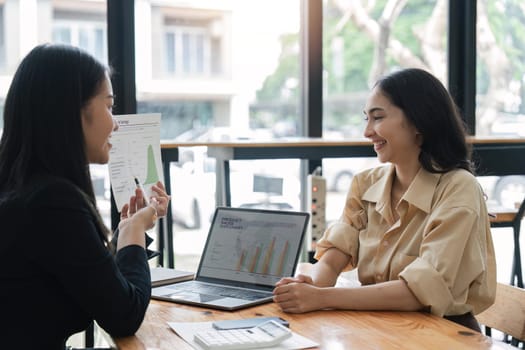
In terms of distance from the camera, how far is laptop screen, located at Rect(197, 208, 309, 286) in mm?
1842

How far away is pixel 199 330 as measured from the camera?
1.51 meters

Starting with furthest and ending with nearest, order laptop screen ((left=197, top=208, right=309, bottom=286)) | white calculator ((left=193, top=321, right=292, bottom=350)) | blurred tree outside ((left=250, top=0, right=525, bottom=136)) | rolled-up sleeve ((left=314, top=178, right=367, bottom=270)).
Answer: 1. blurred tree outside ((left=250, top=0, right=525, bottom=136))
2. rolled-up sleeve ((left=314, top=178, right=367, bottom=270))
3. laptop screen ((left=197, top=208, right=309, bottom=286))
4. white calculator ((left=193, top=321, right=292, bottom=350))

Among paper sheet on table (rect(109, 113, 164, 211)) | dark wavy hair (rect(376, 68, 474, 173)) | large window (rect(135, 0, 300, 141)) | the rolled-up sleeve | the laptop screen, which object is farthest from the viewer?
large window (rect(135, 0, 300, 141))

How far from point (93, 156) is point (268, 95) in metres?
2.62

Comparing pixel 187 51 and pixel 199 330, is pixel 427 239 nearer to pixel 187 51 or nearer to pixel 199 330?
pixel 199 330

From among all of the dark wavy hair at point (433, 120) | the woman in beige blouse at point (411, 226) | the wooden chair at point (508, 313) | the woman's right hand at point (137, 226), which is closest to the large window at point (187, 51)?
the woman in beige blouse at point (411, 226)

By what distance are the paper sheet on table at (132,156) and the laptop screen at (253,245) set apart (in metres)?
0.45

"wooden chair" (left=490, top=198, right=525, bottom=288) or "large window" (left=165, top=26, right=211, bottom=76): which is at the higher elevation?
"large window" (left=165, top=26, right=211, bottom=76)

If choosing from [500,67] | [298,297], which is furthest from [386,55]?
[298,297]

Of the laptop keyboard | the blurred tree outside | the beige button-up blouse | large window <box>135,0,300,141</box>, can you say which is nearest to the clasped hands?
the laptop keyboard

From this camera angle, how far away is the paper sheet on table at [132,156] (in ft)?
7.61

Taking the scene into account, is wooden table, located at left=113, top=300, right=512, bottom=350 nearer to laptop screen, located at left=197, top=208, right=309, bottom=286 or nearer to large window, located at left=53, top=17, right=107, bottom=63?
laptop screen, located at left=197, top=208, right=309, bottom=286

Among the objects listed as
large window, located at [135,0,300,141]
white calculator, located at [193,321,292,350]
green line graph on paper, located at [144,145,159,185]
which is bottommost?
white calculator, located at [193,321,292,350]

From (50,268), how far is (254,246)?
636 mm
